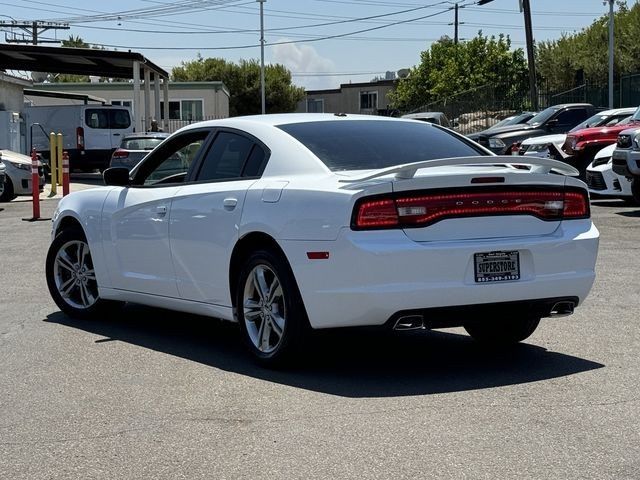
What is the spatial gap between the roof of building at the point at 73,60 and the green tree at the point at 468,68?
27.6 m

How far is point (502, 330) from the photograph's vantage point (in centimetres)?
743

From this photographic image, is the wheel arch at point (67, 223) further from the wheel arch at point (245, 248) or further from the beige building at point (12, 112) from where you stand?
the beige building at point (12, 112)

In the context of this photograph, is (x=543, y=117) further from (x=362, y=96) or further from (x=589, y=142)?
(x=362, y=96)

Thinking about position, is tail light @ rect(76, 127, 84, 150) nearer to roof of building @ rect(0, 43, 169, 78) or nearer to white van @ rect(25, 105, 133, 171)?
white van @ rect(25, 105, 133, 171)

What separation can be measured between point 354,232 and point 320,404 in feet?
3.15

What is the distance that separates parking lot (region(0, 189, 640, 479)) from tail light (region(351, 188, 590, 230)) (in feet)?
3.05

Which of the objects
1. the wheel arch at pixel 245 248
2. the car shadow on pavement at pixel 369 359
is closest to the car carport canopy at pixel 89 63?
the car shadow on pavement at pixel 369 359

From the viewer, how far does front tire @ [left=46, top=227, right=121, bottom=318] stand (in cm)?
876

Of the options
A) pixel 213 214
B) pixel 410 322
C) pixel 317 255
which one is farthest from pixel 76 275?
pixel 410 322

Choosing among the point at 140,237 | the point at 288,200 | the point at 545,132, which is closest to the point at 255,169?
the point at 288,200

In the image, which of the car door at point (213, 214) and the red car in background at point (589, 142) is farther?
the red car in background at point (589, 142)

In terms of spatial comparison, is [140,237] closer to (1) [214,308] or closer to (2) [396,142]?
(1) [214,308]

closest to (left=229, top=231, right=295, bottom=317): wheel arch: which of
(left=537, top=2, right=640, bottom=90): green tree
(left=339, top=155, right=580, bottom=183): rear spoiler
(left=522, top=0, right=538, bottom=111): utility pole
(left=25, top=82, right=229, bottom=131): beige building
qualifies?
(left=339, top=155, right=580, bottom=183): rear spoiler

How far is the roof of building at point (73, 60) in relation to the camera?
3744cm
